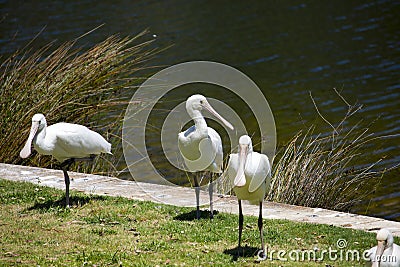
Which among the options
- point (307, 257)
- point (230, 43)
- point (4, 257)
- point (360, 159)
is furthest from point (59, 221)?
point (230, 43)

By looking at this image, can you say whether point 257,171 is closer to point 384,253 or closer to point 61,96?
point 384,253

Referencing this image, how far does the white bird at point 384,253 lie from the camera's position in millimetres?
5984

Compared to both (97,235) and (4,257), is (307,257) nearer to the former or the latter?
(97,235)

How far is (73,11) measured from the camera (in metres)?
27.0

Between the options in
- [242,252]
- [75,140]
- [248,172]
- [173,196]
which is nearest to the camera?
[248,172]

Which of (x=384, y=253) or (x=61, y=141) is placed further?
(x=61, y=141)

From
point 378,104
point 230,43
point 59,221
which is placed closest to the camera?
point 59,221

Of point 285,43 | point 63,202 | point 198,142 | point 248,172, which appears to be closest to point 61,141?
point 63,202

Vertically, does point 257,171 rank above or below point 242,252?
above

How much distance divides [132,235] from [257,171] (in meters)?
1.73

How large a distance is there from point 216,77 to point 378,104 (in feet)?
16.4

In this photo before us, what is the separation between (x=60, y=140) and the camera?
8.76 m

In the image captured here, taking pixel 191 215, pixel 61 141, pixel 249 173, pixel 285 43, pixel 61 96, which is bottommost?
pixel 191 215

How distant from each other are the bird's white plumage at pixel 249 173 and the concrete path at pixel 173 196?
167 cm
